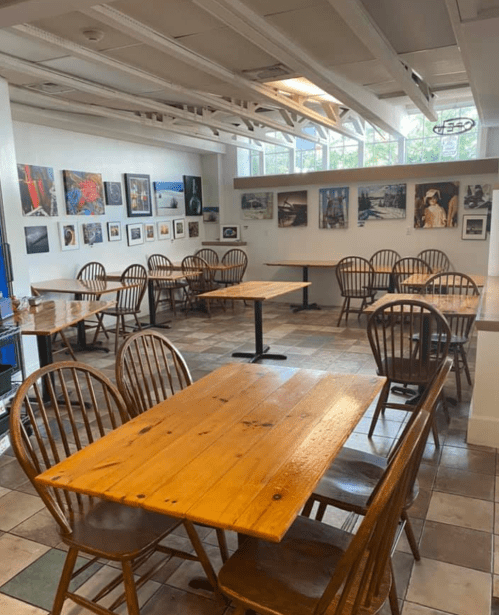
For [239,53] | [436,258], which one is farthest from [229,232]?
[239,53]

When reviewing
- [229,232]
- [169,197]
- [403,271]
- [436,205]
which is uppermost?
[169,197]

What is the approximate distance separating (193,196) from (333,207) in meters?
2.44

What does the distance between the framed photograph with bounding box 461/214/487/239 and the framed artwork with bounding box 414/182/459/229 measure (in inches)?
6.2

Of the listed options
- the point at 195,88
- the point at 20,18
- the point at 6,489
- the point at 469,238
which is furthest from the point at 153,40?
the point at 469,238

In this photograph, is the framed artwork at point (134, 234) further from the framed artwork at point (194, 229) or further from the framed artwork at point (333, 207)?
the framed artwork at point (333, 207)

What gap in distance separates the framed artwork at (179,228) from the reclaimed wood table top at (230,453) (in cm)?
648

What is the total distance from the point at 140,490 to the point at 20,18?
252 cm

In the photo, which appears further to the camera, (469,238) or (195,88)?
(469,238)

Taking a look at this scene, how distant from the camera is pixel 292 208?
328 inches

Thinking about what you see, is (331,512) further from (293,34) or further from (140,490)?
(293,34)

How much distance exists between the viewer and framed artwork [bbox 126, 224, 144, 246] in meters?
7.33

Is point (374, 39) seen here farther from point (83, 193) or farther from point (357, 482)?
point (83, 193)

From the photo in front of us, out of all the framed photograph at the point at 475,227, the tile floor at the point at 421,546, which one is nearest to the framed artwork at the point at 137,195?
the framed photograph at the point at 475,227

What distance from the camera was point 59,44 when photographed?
3.35 meters
